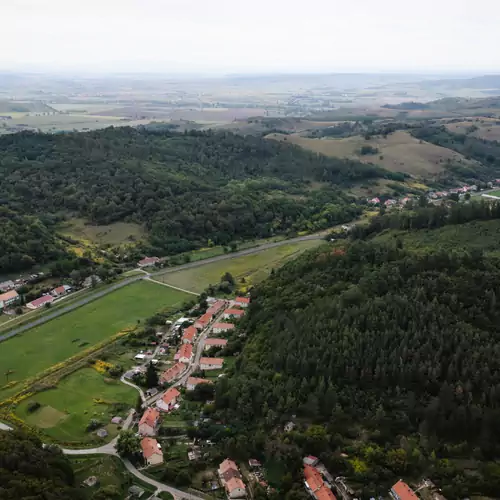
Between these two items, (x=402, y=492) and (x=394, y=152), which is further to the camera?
(x=394, y=152)

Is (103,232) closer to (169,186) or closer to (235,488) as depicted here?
(169,186)

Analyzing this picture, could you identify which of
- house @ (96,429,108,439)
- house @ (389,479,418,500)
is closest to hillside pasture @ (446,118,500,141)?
house @ (389,479,418,500)

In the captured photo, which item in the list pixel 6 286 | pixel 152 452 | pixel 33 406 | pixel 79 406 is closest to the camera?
pixel 152 452

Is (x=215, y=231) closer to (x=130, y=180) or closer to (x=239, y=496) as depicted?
(x=130, y=180)

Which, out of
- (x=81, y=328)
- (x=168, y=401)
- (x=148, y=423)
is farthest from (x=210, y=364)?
(x=81, y=328)

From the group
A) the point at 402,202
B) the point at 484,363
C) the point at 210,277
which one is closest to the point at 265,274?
the point at 210,277

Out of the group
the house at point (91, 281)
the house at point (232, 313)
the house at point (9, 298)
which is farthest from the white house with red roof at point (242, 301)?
the house at point (9, 298)

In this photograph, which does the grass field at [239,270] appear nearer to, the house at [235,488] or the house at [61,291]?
the house at [61,291]
